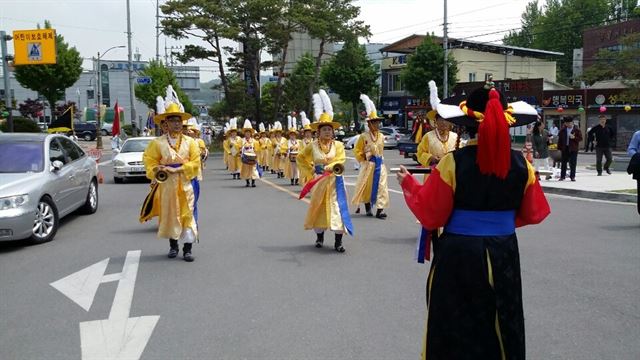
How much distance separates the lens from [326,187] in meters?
8.23

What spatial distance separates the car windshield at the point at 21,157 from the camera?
30.3 feet

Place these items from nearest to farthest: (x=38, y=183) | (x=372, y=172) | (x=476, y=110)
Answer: (x=476, y=110)
(x=38, y=183)
(x=372, y=172)

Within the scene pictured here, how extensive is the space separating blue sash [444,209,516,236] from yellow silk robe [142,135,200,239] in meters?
4.93

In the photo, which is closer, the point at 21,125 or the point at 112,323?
the point at 112,323

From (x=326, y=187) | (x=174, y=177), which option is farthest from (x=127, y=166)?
(x=326, y=187)

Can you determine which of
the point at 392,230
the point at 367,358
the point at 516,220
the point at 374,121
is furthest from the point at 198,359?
the point at 374,121

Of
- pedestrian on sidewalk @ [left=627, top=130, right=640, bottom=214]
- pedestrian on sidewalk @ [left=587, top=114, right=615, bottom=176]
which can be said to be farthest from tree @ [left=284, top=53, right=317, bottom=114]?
pedestrian on sidewalk @ [left=627, top=130, right=640, bottom=214]

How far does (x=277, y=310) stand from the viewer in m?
5.50

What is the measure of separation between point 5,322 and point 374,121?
7.21m

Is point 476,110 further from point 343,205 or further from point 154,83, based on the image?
point 154,83

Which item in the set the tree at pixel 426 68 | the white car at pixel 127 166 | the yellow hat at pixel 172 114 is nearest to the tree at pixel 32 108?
the tree at pixel 426 68

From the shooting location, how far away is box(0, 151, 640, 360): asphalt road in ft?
15.3

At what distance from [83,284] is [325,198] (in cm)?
317

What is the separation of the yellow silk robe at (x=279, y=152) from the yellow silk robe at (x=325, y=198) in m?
12.3
